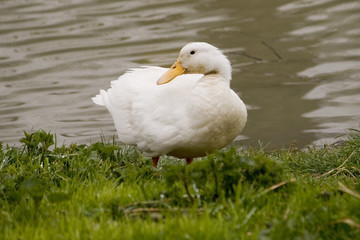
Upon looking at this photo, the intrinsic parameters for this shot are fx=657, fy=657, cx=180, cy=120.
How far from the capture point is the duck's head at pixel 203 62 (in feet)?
19.6

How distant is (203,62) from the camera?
598 cm

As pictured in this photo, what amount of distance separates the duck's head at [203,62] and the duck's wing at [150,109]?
0.34ft

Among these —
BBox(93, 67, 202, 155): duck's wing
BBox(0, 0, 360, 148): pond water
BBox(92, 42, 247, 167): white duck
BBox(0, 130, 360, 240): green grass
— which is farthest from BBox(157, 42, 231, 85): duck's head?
BBox(0, 0, 360, 148): pond water

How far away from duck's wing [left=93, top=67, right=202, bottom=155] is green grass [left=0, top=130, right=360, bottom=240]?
2.15 ft

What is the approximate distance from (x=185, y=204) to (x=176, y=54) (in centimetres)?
742

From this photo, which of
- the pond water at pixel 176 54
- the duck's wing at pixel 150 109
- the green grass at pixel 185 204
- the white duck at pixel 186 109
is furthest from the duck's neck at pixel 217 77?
the pond water at pixel 176 54

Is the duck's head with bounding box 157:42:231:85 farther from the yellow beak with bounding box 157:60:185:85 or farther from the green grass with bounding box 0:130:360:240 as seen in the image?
the green grass with bounding box 0:130:360:240

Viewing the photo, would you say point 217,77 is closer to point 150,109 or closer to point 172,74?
point 172,74

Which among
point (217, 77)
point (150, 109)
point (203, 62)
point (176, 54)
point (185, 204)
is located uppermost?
point (203, 62)

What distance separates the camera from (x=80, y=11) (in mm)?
13945

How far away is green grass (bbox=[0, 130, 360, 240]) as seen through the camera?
367 cm

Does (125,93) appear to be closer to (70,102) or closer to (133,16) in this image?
(70,102)

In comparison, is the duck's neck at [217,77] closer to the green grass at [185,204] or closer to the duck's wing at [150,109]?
the duck's wing at [150,109]

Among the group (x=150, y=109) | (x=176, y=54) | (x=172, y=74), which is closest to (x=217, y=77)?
(x=172, y=74)
